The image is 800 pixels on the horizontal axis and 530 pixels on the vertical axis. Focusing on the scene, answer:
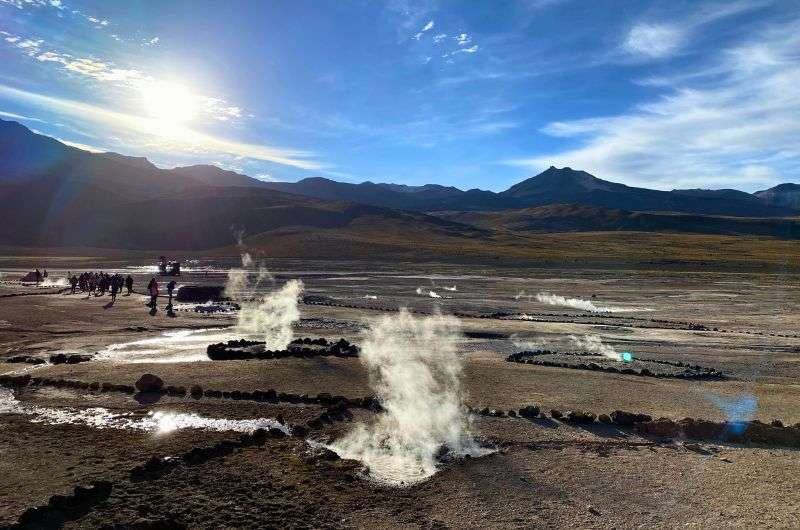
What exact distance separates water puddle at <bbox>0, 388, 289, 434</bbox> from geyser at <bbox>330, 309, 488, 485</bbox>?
7.94 ft

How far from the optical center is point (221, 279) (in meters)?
61.3

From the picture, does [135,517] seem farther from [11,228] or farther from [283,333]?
[11,228]

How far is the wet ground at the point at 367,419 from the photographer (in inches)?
380

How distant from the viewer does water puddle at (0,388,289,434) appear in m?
13.6

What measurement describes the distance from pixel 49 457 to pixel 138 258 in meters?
95.8

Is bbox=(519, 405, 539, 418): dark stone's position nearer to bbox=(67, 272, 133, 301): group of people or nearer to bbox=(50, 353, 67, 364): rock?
bbox=(50, 353, 67, 364): rock

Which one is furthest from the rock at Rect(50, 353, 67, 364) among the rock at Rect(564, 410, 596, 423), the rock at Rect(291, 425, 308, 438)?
the rock at Rect(564, 410, 596, 423)

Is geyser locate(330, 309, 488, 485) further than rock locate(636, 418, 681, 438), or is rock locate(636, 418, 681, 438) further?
rock locate(636, 418, 681, 438)

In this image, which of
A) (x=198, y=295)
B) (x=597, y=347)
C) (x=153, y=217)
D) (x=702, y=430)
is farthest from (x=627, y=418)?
(x=153, y=217)

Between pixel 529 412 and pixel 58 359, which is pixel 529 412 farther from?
pixel 58 359

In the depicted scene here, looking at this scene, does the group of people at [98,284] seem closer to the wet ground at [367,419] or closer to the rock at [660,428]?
the wet ground at [367,419]

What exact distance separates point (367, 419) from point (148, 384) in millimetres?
6615

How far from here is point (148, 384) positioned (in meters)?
16.6

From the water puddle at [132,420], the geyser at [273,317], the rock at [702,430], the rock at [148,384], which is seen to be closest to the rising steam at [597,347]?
the rock at [702,430]
